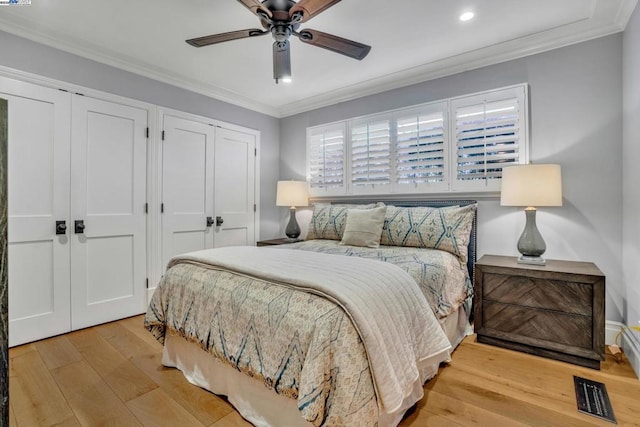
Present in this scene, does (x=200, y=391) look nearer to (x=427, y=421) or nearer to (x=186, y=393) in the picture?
(x=186, y=393)

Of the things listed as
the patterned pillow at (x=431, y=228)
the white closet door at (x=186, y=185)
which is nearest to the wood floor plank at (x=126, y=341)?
the white closet door at (x=186, y=185)

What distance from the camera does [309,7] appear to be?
178 cm

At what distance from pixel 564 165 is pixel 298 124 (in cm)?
311

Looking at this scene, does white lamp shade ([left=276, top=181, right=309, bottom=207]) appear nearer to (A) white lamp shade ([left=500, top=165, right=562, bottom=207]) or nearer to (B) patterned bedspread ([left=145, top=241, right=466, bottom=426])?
(B) patterned bedspread ([left=145, top=241, right=466, bottom=426])

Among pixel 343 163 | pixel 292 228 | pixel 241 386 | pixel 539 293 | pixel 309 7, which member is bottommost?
pixel 241 386

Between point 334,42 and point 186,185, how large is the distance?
230 cm

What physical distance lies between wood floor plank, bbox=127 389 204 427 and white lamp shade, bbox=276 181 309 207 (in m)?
2.53

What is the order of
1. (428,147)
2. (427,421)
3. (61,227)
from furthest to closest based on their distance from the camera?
(428,147)
(61,227)
(427,421)

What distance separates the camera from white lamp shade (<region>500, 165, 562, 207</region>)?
2279 millimetres

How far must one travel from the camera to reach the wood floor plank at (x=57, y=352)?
2172 millimetres

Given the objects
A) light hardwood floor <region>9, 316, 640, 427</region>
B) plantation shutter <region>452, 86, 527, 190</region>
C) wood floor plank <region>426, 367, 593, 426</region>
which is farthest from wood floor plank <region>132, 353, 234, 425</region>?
plantation shutter <region>452, 86, 527, 190</region>

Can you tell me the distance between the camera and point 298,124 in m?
4.41

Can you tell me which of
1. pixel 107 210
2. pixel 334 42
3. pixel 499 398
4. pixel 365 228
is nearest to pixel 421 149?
pixel 365 228

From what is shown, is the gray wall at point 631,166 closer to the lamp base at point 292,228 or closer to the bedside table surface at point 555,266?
the bedside table surface at point 555,266
